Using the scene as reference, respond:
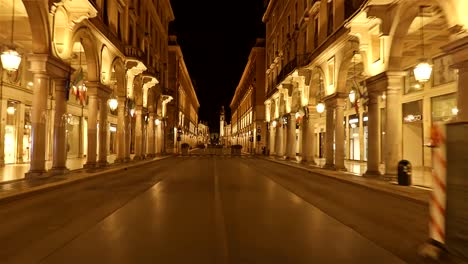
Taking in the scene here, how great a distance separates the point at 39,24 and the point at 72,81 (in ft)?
15.6

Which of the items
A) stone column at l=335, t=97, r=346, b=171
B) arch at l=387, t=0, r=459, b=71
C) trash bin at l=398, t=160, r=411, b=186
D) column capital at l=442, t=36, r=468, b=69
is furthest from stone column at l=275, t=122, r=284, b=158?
column capital at l=442, t=36, r=468, b=69

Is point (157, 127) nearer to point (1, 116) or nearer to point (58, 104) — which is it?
point (1, 116)

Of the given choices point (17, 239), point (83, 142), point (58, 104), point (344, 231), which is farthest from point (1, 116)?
point (344, 231)

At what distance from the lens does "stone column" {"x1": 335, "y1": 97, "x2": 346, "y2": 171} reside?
24.9m

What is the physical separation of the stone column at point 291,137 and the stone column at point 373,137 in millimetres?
18783

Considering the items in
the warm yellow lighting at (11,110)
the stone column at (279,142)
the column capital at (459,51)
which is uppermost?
the column capital at (459,51)

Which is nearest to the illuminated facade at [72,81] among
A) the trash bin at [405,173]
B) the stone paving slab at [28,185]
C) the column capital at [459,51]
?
the stone paving slab at [28,185]

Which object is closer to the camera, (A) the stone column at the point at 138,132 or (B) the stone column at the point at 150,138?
(A) the stone column at the point at 138,132

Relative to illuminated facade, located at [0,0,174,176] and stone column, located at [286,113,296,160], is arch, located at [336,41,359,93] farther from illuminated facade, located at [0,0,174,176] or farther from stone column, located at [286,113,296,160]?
stone column, located at [286,113,296,160]

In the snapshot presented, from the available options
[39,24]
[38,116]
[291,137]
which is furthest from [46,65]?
[291,137]

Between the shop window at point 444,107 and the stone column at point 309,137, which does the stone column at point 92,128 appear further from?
the shop window at point 444,107

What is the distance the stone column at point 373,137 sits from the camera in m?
19.6

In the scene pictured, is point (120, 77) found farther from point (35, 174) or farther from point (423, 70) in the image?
point (423, 70)

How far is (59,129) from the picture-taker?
19.2 metres
